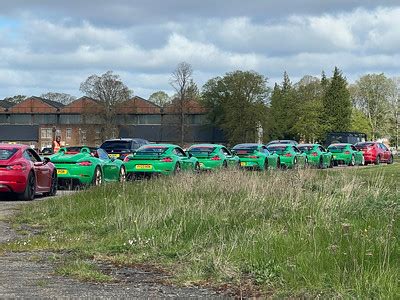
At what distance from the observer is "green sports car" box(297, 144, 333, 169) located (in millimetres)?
33500

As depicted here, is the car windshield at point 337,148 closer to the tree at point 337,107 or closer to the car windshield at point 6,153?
the car windshield at point 6,153

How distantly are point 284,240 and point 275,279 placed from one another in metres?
1.34

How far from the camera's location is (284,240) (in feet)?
25.4

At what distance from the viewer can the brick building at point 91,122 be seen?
10238 cm

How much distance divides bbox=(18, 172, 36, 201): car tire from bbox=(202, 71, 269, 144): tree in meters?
73.6

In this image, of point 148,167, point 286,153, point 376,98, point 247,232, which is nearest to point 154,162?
point 148,167

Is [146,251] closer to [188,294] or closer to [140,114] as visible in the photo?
[188,294]

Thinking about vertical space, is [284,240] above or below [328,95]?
below

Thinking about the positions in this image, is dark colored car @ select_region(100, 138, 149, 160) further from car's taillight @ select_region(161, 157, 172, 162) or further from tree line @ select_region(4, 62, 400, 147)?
tree line @ select_region(4, 62, 400, 147)

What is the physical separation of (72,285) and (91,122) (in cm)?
9900

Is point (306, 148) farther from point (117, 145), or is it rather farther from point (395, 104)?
point (395, 104)

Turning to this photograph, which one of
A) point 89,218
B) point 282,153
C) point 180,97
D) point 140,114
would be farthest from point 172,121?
point 89,218

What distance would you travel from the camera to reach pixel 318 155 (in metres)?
33.9

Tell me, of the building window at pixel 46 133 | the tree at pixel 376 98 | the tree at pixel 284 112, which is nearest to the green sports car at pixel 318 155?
the tree at pixel 284 112
